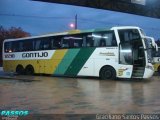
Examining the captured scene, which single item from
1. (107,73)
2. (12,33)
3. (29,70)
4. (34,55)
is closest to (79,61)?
(107,73)

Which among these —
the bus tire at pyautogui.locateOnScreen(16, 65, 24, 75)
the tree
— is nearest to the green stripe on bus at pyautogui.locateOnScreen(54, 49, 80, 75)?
the bus tire at pyautogui.locateOnScreen(16, 65, 24, 75)

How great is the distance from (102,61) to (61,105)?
33.7ft

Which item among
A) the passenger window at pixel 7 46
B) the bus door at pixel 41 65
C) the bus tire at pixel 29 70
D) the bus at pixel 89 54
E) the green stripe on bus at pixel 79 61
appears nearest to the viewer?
the bus at pixel 89 54

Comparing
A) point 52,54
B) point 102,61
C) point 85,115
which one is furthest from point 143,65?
point 85,115

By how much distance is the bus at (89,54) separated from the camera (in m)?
18.4

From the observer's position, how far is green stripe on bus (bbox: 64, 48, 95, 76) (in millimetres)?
20141

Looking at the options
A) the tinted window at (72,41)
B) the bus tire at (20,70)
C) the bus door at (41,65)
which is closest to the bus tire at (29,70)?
the bus tire at (20,70)

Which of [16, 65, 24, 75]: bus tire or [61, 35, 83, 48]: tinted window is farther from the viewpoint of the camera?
[16, 65, 24, 75]: bus tire

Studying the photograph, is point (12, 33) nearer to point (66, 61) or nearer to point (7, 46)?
point (7, 46)

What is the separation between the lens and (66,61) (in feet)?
70.1

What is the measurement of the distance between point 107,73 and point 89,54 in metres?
1.59

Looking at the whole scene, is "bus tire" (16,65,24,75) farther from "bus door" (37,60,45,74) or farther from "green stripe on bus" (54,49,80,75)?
"green stripe on bus" (54,49,80,75)

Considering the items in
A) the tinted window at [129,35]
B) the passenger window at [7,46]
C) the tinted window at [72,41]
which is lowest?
the passenger window at [7,46]

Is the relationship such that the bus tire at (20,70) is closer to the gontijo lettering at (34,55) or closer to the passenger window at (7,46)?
the gontijo lettering at (34,55)
